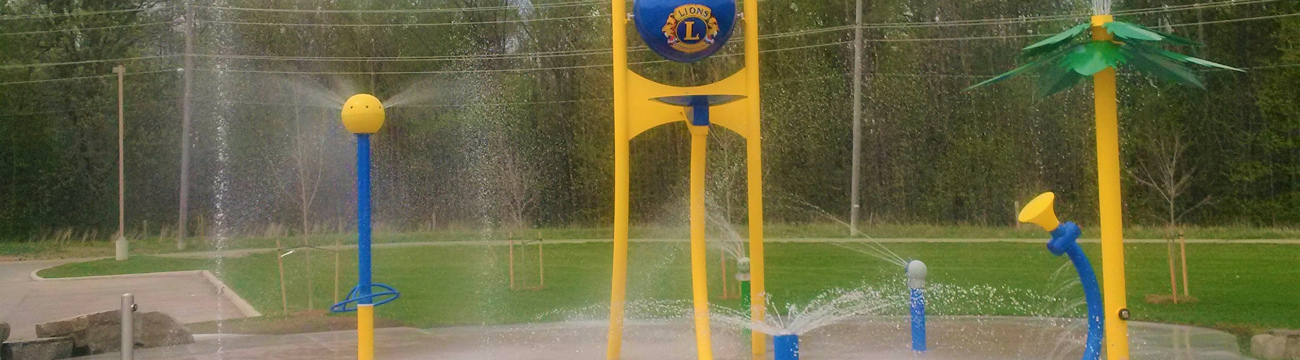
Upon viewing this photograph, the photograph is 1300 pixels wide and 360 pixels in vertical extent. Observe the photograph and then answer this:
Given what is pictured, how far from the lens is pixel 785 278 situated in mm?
13641

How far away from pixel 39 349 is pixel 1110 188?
658cm

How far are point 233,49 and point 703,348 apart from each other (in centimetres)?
1549

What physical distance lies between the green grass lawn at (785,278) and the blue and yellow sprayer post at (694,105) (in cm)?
363

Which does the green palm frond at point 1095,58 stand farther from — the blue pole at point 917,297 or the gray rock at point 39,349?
the gray rock at point 39,349

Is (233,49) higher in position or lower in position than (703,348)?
higher

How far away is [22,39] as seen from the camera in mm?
23719

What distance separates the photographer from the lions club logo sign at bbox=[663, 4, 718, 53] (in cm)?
643

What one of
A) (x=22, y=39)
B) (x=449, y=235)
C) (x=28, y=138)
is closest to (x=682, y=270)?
(x=449, y=235)

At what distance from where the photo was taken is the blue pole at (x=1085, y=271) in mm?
5719

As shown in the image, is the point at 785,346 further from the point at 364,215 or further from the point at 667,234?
the point at 667,234

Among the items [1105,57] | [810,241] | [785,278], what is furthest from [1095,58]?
[810,241]

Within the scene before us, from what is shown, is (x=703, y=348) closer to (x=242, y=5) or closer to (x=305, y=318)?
(x=305, y=318)

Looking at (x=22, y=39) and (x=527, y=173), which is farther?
(x=22, y=39)

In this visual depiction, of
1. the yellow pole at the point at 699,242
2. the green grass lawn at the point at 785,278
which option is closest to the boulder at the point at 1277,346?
the green grass lawn at the point at 785,278
